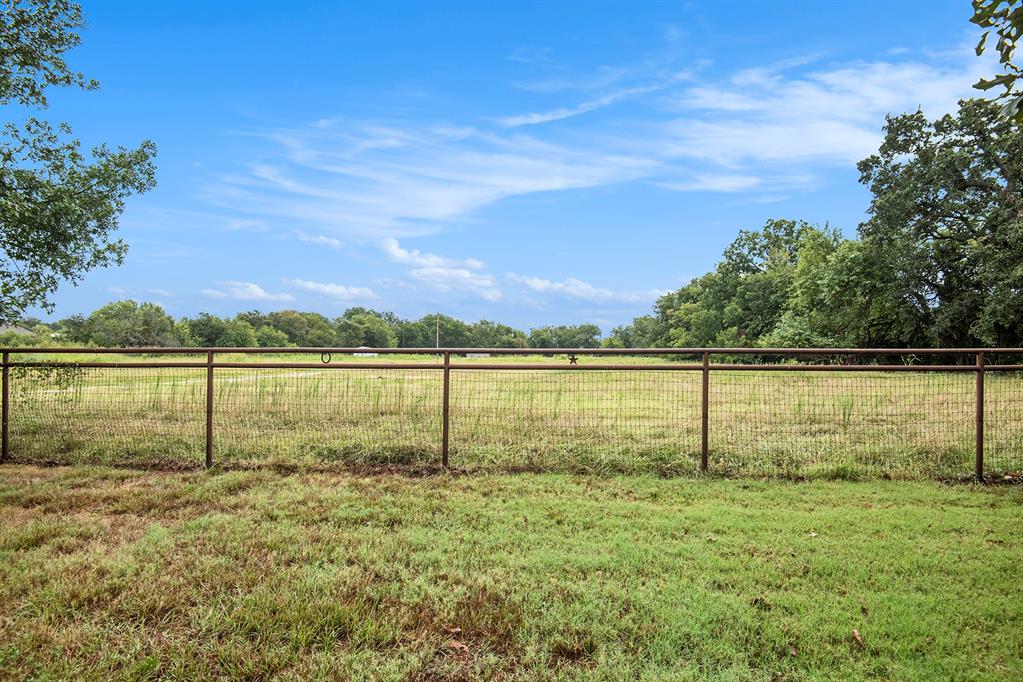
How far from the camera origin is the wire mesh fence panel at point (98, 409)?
6441 mm

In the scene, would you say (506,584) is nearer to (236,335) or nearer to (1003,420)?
(1003,420)

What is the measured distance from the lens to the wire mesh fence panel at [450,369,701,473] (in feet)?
19.6

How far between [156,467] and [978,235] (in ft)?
91.9

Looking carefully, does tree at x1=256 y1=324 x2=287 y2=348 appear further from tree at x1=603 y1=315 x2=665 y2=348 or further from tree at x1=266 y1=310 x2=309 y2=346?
tree at x1=603 y1=315 x2=665 y2=348

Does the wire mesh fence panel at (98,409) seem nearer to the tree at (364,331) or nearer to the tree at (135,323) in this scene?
the tree at (364,331)

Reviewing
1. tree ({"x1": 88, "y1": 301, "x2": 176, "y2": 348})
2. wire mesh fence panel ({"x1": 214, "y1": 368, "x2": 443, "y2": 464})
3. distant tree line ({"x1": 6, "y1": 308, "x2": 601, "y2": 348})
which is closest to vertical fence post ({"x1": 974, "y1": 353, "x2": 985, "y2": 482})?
wire mesh fence panel ({"x1": 214, "y1": 368, "x2": 443, "y2": 464})

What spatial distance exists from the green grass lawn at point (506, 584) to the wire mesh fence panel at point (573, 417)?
993 millimetres

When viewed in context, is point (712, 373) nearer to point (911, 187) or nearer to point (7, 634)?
point (7, 634)

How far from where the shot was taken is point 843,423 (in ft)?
21.5

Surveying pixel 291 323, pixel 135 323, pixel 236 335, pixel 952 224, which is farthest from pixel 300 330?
pixel 952 224

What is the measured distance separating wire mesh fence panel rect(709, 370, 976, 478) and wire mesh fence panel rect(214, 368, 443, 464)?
3065mm

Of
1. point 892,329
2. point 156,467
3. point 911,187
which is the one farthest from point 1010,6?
point 892,329

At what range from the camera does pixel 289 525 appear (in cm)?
409

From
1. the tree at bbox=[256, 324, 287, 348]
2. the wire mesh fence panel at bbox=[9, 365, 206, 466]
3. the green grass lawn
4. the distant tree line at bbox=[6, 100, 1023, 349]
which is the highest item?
the distant tree line at bbox=[6, 100, 1023, 349]
